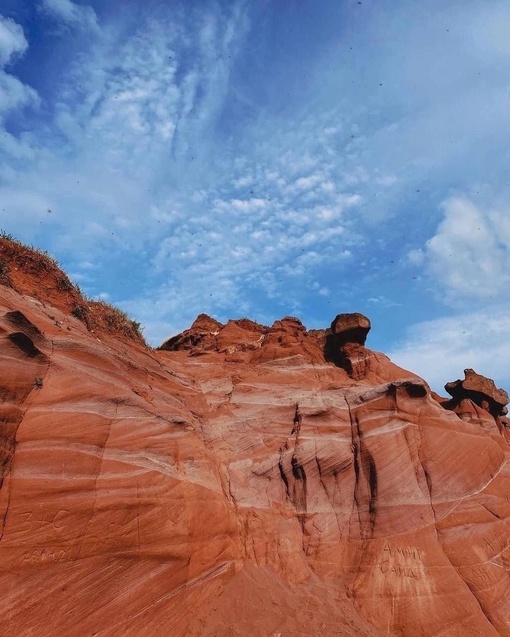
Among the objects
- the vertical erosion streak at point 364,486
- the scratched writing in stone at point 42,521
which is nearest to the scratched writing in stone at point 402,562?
the vertical erosion streak at point 364,486

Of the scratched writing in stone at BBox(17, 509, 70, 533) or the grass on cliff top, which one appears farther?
the grass on cliff top

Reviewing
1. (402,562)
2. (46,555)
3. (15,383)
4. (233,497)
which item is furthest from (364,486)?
(15,383)

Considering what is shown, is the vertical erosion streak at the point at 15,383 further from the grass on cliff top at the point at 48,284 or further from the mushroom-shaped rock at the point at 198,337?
the mushroom-shaped rock at the point at 198,337

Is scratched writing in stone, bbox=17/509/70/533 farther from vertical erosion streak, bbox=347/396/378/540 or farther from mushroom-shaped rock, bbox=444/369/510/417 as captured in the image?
mushroom-shaped rock, bbox=444/369/510/417

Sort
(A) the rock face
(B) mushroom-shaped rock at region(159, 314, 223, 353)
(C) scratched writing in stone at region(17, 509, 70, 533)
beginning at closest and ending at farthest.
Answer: (C) scratched writing in stone at region(17, 509, 70, 533), (A) the rock face, (B) mushroom-shaped rock at region(159, 314, 223, 353)

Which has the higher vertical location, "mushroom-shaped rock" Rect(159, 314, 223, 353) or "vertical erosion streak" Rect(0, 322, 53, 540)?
"mushroom-shaped rock" Rect(159, 314, 223, 353)

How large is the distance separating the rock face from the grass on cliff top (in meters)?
0.52

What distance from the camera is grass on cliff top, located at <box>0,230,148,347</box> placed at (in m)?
15.1

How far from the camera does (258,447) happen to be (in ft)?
51.1

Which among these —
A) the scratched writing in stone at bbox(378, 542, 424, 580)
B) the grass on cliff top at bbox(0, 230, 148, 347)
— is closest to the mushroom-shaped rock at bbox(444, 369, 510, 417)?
the scratched writing in stone at bbox(378, 542, 424, 580)

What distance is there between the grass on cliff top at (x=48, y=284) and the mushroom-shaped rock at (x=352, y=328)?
9151 millimetres

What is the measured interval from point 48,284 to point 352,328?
12.3 metres

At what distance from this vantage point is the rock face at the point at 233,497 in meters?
9.62

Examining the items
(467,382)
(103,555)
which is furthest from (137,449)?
(467,382)
